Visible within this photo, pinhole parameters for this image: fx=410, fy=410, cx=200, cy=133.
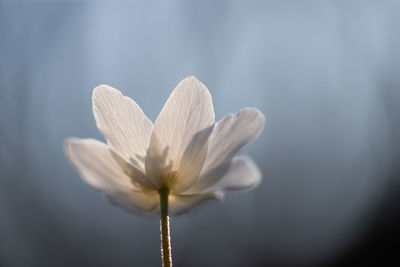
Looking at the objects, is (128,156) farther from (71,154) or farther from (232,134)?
(232,134)

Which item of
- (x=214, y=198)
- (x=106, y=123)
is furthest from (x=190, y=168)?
(x=106, y=123)

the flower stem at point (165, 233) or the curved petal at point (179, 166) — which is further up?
the curved petal at point (179, 166)

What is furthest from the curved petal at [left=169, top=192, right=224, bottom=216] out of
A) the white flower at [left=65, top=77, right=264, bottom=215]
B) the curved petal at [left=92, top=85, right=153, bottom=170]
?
the curved petal at [left=92, top=85, right=153, bottom=170]

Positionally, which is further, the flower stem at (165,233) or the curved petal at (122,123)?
the curved petal at (122,123)

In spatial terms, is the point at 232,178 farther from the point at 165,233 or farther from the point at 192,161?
the point at 165,233

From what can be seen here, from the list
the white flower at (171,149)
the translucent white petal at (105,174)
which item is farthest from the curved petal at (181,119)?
the translucent white petal at (105,174)

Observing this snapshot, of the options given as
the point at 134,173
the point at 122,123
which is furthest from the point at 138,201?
the point at 122,123

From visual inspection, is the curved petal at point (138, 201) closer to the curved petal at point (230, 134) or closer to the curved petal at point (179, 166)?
the curved petal at point (179, 166)
